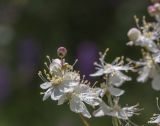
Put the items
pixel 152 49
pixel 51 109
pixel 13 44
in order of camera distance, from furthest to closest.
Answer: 1. pixel 13 44
2. pixel 51 109
3. pixel 152 49

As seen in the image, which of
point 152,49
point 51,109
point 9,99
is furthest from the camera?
point 9,99

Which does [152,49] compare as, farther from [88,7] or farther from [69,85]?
[88,7]

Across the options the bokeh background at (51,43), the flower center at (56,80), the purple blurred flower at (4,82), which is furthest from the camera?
the purple blurred flower at (4,82)

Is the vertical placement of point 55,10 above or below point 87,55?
above

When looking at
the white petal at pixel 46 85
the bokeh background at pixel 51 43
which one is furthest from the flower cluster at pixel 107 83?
the bokeh background at pixel 51 43

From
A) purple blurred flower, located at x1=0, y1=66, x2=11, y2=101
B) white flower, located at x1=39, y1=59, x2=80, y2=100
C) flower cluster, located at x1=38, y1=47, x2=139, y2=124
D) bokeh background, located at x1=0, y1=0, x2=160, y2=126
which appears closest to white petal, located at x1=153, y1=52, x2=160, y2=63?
flower cluster, located at x1=38, y1=47, x2=139, y2=124

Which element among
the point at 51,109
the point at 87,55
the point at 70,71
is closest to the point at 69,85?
the point at 70,71

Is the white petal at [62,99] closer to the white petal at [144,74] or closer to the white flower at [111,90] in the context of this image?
the white flower at [111,90]

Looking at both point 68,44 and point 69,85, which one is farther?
point 68,44
